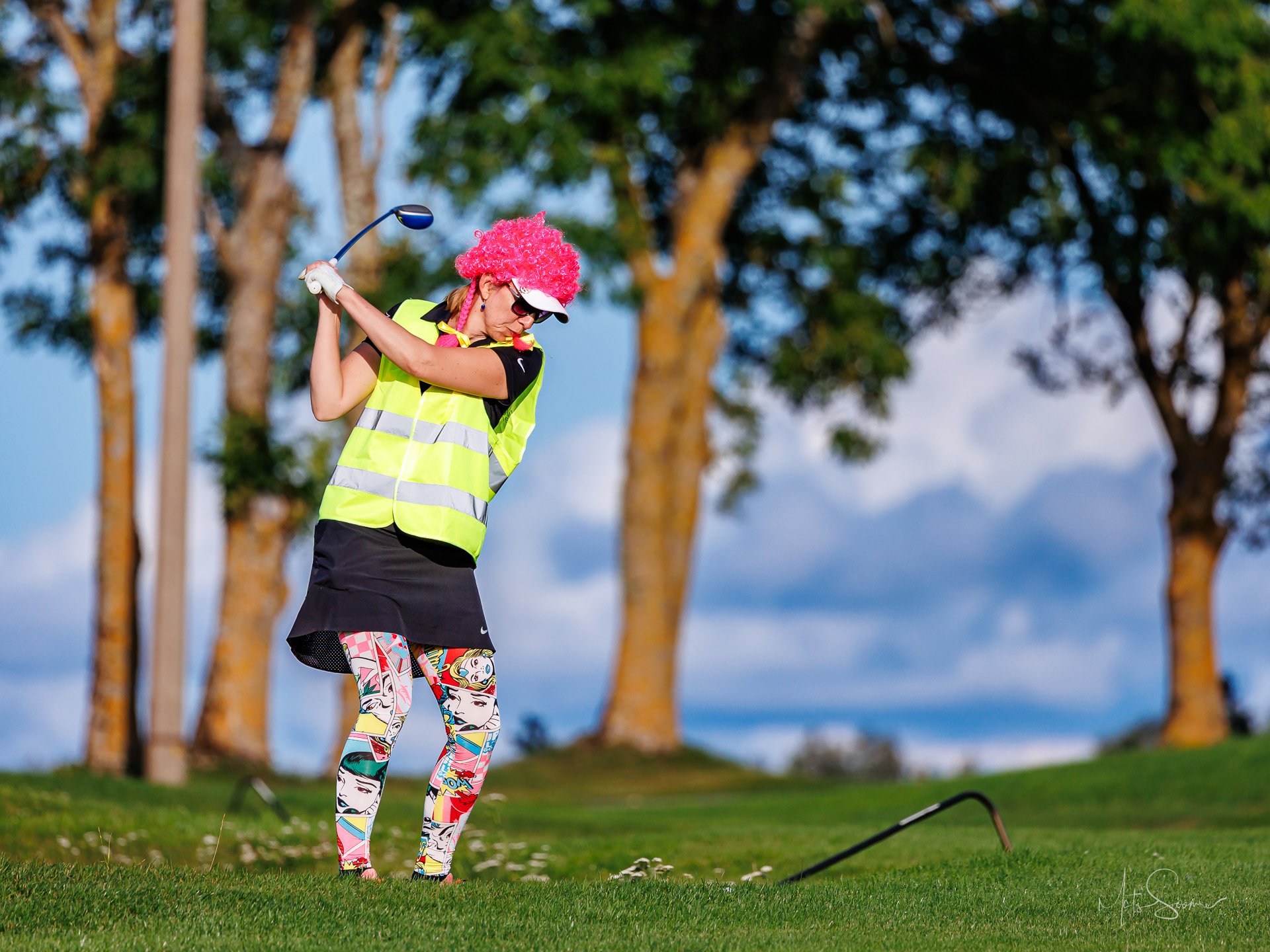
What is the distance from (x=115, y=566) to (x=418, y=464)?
17925 mm

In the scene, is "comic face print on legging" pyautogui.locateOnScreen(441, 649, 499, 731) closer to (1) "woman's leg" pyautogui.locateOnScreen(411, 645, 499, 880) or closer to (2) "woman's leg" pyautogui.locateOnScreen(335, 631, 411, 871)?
(1) "woman's leg" pyautogui.locateOnScreen(411, 645, 499, 880)

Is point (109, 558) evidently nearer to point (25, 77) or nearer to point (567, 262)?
point (25, 77)

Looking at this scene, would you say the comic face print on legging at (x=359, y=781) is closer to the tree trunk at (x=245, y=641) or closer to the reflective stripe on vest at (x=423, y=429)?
the reflective stripe on vest at (x=423, y=429)

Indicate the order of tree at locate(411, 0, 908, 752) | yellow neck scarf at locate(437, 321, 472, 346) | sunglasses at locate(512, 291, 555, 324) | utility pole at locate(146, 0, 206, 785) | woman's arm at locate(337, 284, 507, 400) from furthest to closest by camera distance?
tree at locate(411, 0, 908, 752), utility pole at locate(146, 0, 206, 785), sunglasses at locate(512, 291, 555, 324), yellow neck scarf at locate(437, 321, 472, 346), woman's arm at locate(337, 284, 507, 400)

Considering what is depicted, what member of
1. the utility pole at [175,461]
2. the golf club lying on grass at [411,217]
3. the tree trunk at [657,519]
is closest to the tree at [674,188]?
the tree trunk at [657,519]

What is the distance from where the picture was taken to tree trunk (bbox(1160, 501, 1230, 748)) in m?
24.7

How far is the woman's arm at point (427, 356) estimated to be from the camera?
5348 millimetres

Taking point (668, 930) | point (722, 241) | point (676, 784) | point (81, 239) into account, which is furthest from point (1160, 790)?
point (81, 239)

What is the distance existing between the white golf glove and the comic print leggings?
115 centimetres

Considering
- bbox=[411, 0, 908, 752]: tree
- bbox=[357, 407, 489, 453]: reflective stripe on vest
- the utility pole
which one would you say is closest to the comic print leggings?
bbox=[357, 407, 489, 453]: reflective stripe on vest

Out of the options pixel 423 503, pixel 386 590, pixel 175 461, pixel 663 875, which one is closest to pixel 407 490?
pixel 423 503

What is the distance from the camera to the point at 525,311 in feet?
19.3

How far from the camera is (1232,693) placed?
2639 centimetres

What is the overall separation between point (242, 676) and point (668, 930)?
17.4 metres
